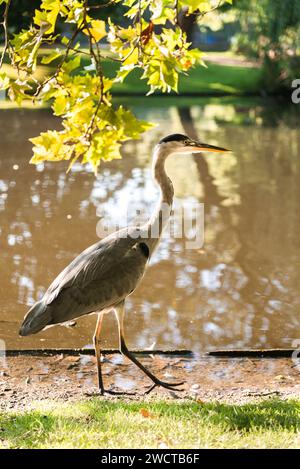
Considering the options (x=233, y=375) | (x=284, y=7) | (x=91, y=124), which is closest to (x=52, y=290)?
(x=91, y=124)

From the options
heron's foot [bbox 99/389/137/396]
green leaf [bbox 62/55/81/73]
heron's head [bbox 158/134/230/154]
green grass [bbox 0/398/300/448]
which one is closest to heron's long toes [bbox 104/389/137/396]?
heron's foot [bbox 99/389/137/396]

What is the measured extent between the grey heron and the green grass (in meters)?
0.64

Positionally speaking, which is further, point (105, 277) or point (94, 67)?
point (105, 277)

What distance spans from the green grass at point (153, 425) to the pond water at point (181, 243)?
75.9 inches

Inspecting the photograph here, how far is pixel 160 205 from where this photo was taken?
605 centimetres

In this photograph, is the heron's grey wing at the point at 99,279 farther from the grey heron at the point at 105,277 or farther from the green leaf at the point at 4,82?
the green leaf at the point at 4,82

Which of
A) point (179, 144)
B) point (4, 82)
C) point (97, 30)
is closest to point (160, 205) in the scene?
point (179, 144)

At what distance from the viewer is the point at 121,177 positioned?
1551 cm

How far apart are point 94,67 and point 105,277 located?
1573 millimetres

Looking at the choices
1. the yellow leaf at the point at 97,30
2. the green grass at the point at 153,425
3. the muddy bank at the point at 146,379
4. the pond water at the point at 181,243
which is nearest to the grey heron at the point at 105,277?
the muddy bank at the point at 146,379

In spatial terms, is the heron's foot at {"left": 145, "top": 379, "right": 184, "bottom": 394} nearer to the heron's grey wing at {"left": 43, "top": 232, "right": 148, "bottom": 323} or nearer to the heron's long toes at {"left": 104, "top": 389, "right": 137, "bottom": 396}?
the heron's long toes at {"left": 104, "top": 389, "right": 137, "bottom": 396}

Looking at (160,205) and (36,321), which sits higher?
(160,205)

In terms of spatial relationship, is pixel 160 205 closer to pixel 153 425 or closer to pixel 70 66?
pixel 70 66

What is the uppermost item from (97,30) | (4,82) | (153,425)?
(97,30)
